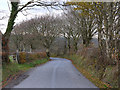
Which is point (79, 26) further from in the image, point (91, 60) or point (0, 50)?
point (0, 50)

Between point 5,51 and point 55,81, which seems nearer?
point 55,81

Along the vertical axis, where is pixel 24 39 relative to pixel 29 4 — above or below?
below

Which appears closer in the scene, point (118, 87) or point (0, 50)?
point (118, 87)

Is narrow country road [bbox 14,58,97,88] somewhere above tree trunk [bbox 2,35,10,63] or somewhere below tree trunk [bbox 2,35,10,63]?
below

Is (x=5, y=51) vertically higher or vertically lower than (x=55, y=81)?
higher

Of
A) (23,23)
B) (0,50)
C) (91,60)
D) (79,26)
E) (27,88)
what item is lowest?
(27,88)

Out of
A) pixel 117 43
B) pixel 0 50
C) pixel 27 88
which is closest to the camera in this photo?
pixel 27 88

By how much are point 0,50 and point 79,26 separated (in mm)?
13096

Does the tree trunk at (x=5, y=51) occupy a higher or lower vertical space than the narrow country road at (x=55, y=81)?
higher

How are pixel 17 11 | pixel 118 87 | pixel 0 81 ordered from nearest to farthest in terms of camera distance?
pixel 118 87
pixel 0 81
pixel 17 11

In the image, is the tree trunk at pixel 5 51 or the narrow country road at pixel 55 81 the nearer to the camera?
the narrow country road at pixel 55 81

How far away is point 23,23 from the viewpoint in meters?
28.0

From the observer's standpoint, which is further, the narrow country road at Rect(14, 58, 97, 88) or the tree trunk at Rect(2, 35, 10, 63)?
the tree trunk at Rect(2, 35, 10, 63)

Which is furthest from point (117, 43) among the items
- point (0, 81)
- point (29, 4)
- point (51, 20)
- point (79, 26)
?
point (51, 20)
